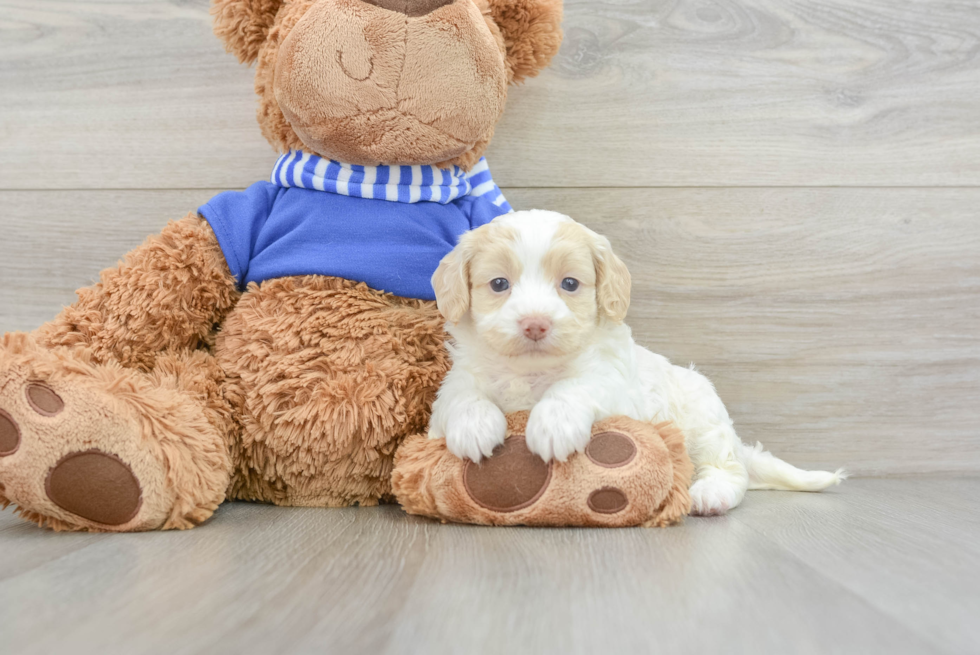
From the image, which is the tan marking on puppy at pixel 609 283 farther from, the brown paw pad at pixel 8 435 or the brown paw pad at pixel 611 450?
the brown paw pad at pixel 8 435

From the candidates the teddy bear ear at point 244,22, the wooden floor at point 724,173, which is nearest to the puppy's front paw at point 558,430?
the wooden floor at point 724,173

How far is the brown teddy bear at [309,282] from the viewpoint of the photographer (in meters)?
Result: 1.07

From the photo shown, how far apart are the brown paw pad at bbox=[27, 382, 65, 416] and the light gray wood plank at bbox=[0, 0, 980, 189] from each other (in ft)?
2.27

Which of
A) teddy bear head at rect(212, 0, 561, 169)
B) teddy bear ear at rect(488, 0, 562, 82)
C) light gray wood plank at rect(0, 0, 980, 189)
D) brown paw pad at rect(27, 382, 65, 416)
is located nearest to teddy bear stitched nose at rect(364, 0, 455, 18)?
teddy bear head at rect(212, 0, 561, 169)

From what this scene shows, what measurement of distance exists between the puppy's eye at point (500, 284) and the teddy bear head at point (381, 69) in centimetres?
26

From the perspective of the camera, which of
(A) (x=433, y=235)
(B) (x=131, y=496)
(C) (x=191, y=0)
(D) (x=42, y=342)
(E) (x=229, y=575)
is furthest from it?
(C) (x=191, y=0)

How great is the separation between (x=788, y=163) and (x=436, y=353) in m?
0.86

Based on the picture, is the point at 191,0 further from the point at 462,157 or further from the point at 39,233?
the point at 462,157

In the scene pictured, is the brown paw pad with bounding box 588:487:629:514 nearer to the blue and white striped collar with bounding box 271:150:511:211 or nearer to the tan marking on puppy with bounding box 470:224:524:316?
the tan marking on puppy with bounding box 470:224:524:316

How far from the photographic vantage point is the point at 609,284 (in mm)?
1104

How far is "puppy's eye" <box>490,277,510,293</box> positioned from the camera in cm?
108

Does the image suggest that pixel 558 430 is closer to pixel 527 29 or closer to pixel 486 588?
pixel 486 588

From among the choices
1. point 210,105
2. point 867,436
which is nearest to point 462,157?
point 210,105

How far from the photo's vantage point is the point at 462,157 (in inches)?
50.6
